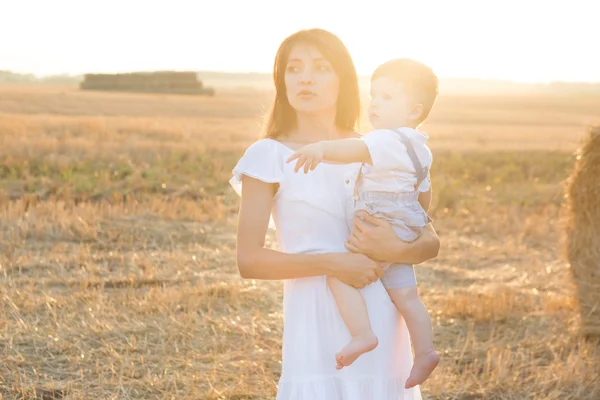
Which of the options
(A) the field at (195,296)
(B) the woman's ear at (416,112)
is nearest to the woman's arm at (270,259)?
(B) the woman's ear at (416,112)

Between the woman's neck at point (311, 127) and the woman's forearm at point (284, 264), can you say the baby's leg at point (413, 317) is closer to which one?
the woman's forearm at point (284, 264)

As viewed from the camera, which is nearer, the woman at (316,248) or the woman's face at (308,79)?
the woman at (316,248)

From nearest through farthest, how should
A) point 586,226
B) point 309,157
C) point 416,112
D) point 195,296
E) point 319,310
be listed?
1. point 309,157
2. point 319,310
3. point 416,112
4. point 586,226
5. point 195,296

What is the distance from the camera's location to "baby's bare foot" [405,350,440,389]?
295cm

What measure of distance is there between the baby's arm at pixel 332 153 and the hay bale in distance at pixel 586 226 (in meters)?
3.78

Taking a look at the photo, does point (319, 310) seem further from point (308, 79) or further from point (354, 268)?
point (308, 79)

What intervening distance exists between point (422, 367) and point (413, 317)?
0.60 feet

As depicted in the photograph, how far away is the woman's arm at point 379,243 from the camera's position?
2824 millimetres

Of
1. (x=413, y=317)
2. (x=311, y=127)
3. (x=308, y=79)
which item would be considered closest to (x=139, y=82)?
(x=311, y=127)

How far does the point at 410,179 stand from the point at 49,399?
2.74 meters

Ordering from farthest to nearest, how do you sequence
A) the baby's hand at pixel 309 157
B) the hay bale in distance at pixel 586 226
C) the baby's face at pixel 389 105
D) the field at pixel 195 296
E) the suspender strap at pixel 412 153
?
the hay bale in distance at pixel 586 226 → the field at pixel 195 296 → the baby's face at pixel 389 105 → the suspender strap at pixel 412 153 → the baby's hand at pixel 309 157

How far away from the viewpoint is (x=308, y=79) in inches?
118

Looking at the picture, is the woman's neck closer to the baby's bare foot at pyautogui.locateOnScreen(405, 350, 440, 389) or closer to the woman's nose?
the woman's nose

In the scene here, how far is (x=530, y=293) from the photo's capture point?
24.4 ft
